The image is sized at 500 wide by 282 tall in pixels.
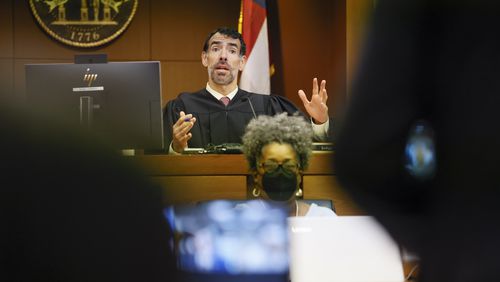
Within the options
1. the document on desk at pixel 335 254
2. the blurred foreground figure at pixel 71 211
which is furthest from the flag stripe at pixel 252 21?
the blurred foreground figure at pixel 71 211

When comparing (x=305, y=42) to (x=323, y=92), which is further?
(x=305, y=42)

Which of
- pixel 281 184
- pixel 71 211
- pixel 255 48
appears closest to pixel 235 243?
pixel 71 211

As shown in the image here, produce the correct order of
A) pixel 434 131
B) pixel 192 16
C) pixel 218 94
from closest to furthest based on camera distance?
pixel 434 131
pixel 218 94
pixel 192 16

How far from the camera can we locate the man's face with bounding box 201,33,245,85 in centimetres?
337

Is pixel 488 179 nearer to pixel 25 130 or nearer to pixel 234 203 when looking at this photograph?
pixel 25 130

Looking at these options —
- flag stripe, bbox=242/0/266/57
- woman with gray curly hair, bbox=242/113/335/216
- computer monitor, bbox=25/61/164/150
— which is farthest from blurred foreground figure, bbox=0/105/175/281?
flag stripe, bbox=242/0/266/57

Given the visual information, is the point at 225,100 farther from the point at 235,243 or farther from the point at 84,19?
the point at 235,243

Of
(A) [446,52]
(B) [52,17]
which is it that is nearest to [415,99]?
(A) [446,52]

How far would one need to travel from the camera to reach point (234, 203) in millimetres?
926

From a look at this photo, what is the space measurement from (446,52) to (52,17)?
4.54 m

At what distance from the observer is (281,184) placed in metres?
1.56

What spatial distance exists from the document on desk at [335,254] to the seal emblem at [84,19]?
3.76m

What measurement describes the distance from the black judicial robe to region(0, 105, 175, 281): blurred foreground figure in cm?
275

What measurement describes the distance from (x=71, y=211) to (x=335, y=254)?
98 centimetres
